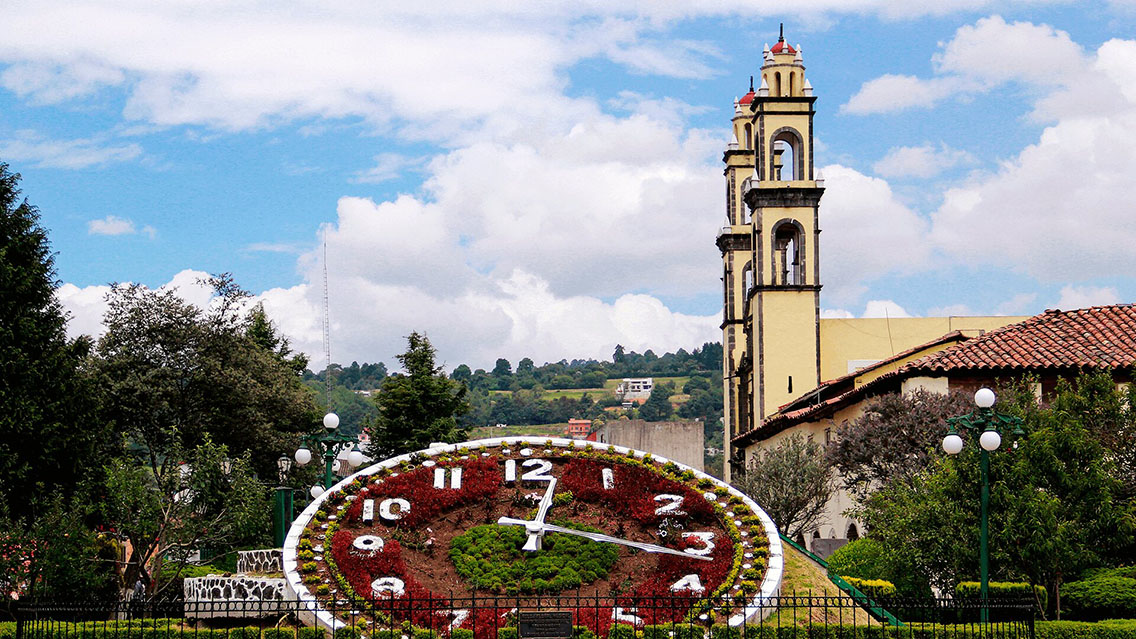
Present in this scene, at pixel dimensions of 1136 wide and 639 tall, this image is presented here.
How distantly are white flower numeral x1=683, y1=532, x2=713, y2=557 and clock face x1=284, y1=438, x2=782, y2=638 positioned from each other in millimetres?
16

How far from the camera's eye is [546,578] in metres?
21.2

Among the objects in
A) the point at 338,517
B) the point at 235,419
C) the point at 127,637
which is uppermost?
the point at 235,419

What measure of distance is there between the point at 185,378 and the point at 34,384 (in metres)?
11.8

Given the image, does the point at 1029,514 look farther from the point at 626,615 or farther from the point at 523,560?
the point at 523,560

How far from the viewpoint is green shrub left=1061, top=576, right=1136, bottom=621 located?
906 inches

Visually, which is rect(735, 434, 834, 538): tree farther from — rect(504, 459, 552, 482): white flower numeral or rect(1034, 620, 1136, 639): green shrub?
rect(1034, 620, 1136, 639): green shrub

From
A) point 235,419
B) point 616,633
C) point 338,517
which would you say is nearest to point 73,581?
point 338,517

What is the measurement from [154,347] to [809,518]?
2207 centimetres

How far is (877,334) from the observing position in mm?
56688

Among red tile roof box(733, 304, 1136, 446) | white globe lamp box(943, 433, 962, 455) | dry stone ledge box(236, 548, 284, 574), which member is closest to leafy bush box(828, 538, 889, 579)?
white globe lamp box(943, 433, 962, 455)

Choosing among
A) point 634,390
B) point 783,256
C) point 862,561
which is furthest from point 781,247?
point 634,390

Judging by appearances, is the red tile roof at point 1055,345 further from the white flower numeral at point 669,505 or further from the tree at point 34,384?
the tree at point 34,384

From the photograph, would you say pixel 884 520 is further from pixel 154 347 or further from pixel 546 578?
pixel 154 347

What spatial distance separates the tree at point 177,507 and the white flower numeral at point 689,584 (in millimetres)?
10021
